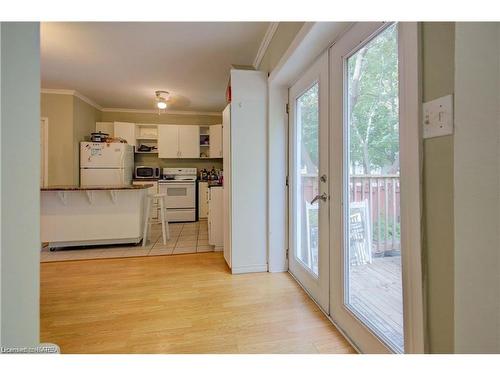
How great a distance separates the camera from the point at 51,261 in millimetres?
2996

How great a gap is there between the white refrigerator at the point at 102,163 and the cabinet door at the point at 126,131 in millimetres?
584

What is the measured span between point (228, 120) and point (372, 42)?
61.8 inches

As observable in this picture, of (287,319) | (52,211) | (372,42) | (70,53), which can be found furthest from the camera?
(52,211)

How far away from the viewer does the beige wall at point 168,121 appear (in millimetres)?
5672

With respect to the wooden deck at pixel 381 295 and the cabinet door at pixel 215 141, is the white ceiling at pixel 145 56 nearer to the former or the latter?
the cabinet door at pixel 215 141

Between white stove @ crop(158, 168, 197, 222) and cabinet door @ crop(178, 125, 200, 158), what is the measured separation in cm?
59

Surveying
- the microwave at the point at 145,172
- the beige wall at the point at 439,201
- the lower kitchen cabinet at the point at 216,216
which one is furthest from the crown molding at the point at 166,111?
the beige wall at the point at 439,201

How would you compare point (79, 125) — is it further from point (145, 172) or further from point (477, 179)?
point (477, 179)

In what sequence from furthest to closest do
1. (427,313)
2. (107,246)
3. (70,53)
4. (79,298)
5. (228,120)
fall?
1. (107,246)
2. (70,53)
3. (228,120)
4. (79,298)
5. (427,313)

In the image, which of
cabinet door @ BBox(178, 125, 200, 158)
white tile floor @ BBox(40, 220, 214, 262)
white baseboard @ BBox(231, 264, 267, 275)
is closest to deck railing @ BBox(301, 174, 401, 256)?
white baseboard @ BBox(231, 264, 267, 275)

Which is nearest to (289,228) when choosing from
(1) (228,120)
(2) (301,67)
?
(1) (228,120)

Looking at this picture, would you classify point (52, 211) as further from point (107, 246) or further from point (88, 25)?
point (88, 25)

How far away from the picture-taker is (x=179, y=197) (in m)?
5.52

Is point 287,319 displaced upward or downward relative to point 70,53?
downward
